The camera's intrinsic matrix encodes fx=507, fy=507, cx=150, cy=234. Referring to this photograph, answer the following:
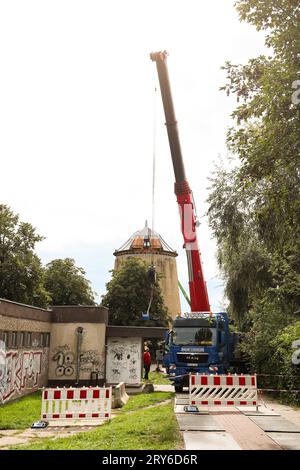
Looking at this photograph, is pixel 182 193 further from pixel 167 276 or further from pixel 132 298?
pixel 167 276

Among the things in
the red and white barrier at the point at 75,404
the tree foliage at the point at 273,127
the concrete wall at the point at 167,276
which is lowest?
the red and white barrier at the point at 75,404

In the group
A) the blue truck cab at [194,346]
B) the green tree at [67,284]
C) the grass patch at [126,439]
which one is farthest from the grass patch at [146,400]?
the green tree at [67,284]

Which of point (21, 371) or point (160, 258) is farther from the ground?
point (160, 258)

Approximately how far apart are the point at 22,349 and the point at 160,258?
151 feet

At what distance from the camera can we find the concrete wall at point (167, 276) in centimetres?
6638

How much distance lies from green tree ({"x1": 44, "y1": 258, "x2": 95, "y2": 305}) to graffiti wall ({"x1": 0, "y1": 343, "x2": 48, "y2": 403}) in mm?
30423

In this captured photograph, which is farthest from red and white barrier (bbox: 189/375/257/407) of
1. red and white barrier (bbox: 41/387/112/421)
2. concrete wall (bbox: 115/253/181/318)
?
concrete wall (bbox: 115/253/181/318)

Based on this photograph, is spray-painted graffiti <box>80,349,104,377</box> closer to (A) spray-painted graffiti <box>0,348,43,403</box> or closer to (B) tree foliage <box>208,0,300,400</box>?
(A) spray-painted graffiti <box>0,348,43,403</box>

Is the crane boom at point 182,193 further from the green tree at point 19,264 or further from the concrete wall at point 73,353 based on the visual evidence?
the green tree at point 19,264

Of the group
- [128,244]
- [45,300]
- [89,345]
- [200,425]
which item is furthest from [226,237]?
[128,244]

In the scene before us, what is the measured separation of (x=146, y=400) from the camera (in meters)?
19.9

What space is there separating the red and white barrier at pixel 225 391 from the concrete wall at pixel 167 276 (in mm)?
49781

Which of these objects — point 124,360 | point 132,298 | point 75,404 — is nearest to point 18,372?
point 124,360

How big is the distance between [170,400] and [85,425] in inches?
284
